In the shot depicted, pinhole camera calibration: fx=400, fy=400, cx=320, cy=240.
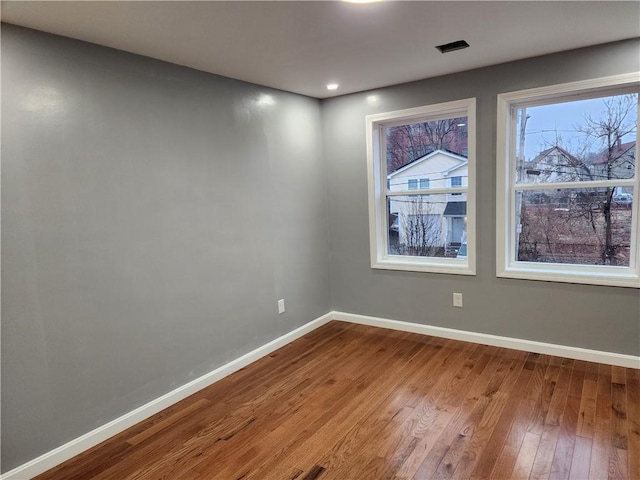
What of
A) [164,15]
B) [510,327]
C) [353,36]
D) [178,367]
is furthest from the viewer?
[510,327]

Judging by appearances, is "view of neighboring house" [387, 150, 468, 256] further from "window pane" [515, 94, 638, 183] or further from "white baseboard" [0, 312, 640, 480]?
"white baseboard" [0, 312, 640, 480]

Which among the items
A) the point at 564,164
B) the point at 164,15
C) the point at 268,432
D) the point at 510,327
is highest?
the point at 164,15

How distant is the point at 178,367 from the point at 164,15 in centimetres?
216

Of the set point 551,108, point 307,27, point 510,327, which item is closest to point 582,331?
point 510,327

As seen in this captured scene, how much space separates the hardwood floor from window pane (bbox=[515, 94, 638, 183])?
143cm

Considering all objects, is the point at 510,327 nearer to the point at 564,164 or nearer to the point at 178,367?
the point at 564,164

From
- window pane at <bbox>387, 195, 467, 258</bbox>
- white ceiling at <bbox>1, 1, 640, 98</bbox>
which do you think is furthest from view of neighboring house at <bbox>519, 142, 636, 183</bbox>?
white ceiling at <bbox>1, 1, 640, 98</bbox>

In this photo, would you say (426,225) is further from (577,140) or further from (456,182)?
(577,140)

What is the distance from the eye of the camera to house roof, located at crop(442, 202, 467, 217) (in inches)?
139

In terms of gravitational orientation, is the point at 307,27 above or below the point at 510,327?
above

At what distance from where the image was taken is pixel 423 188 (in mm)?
3748

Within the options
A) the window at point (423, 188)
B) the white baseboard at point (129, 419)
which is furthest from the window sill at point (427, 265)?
the white baseboard at point (129, 419)

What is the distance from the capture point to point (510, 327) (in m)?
3.33

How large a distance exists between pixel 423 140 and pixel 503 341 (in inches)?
74.8
